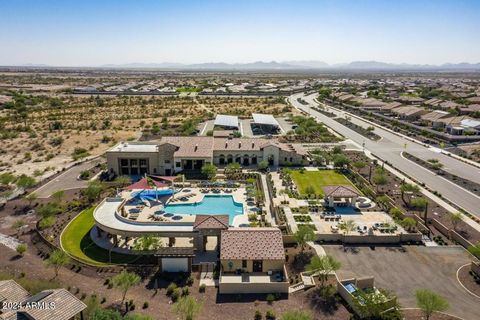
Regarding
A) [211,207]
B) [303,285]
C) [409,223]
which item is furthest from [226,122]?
[303,285]

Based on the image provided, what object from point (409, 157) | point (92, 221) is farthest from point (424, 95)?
point (92, 221)

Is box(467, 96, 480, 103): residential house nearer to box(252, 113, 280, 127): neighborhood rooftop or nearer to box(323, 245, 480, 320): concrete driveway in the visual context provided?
box(252, 113, 280, 127): neighborhood rooftop

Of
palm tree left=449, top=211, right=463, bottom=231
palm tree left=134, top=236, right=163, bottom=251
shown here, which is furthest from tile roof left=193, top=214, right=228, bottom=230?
palm tree left=449, top=211, right=463, bottom=231

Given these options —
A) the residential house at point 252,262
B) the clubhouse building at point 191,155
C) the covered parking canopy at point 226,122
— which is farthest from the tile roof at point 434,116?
the residential house at point 252,262

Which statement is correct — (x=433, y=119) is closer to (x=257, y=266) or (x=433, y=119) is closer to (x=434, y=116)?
(x=434, y=116)

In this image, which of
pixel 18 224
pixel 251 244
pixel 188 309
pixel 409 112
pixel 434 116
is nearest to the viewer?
pixel 188 309

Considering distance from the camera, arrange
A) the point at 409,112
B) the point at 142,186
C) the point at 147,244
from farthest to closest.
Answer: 1. the point at 409,112
2. the point at 142,186
3. the point at 147,244
